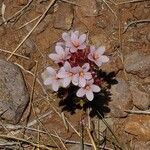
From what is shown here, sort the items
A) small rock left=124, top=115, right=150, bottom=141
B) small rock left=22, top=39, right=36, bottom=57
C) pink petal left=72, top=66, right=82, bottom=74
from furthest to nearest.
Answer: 1. small rock left=22, top=39, right=36, bottom=57
2. small rock left=124, top=115, right=150, bottom=141
3. pink petal left=72, top=66, right=82, bottom=74

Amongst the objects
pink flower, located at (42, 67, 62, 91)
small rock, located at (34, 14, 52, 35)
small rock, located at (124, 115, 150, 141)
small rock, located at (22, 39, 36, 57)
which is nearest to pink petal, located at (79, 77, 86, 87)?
pink flower, located at (42, 67, 62, 91)

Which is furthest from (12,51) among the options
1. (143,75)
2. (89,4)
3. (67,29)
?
(143,75)

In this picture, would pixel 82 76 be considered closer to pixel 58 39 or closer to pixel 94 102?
pixel 94 102

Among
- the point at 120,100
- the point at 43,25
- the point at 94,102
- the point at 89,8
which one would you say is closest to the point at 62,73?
the point at 94,102

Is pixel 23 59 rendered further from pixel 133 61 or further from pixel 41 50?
pixel 133 61

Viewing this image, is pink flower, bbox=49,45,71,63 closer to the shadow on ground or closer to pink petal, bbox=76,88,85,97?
pink petal, bbox=76,88,85,97


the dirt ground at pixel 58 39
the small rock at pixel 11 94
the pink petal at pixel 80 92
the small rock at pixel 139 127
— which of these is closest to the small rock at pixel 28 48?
the dirt ground at pixel 58 39
